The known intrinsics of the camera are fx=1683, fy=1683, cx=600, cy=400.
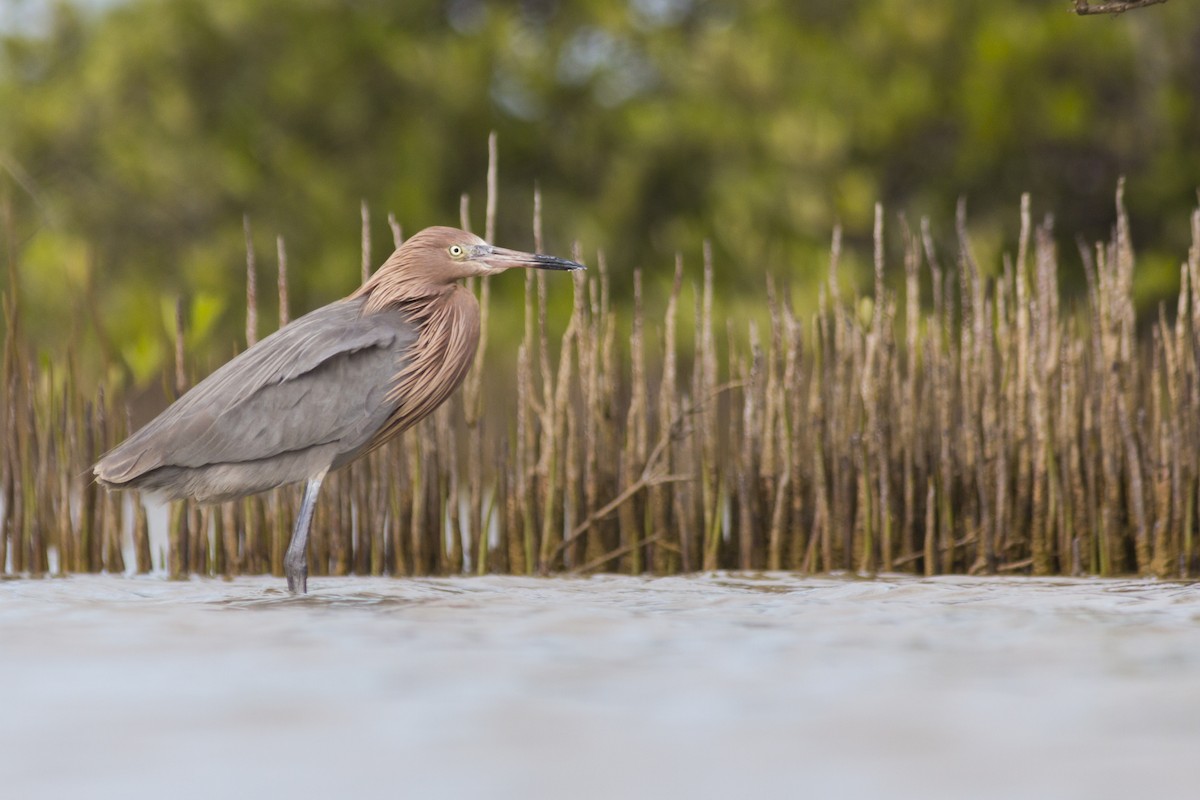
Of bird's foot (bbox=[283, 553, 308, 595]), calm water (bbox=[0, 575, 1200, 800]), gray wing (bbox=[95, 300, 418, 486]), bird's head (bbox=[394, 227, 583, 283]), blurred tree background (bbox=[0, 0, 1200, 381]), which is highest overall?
blurred tree background (bbox=[0, 0, 1200, 381])

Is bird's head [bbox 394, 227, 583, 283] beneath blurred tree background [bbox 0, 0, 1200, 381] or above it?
beneath

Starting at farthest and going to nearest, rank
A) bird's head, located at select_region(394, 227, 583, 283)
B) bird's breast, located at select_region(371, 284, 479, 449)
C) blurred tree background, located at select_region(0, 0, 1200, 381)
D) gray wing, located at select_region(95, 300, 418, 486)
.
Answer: blurred tree background, located at select_region(0, 0, 1200, 381) → bird's head, located at select_region(394, 227, 583, 283) → bird's breast, located at select_region(371, 284, 479, 449) → gray wing, located at select_region(95, 300, 418, 486)

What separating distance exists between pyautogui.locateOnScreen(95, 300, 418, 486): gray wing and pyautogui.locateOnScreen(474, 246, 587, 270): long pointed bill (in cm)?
48

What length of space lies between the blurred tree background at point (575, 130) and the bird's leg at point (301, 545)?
7.35 metres

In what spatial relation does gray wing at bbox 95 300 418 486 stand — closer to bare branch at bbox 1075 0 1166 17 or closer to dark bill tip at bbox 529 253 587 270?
dark bill tip at bbox 529 253 587 270

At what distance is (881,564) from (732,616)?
4.95ft

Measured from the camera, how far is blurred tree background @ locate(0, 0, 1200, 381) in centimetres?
1255

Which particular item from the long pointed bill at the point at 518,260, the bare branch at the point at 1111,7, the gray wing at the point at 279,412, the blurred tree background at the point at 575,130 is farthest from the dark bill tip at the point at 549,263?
the blurred tree background at the point at 575,130

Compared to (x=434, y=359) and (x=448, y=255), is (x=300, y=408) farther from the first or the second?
(x=448, y=255)

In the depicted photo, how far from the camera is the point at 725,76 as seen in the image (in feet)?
43.5

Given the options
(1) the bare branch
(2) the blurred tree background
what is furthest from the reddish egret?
(2) the blurred tree background

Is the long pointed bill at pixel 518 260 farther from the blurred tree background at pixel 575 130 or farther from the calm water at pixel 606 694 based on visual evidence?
the blurred tree background at pixel 575 130

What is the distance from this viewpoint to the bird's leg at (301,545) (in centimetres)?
547

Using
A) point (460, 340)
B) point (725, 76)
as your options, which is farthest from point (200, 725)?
point (725, 76)
